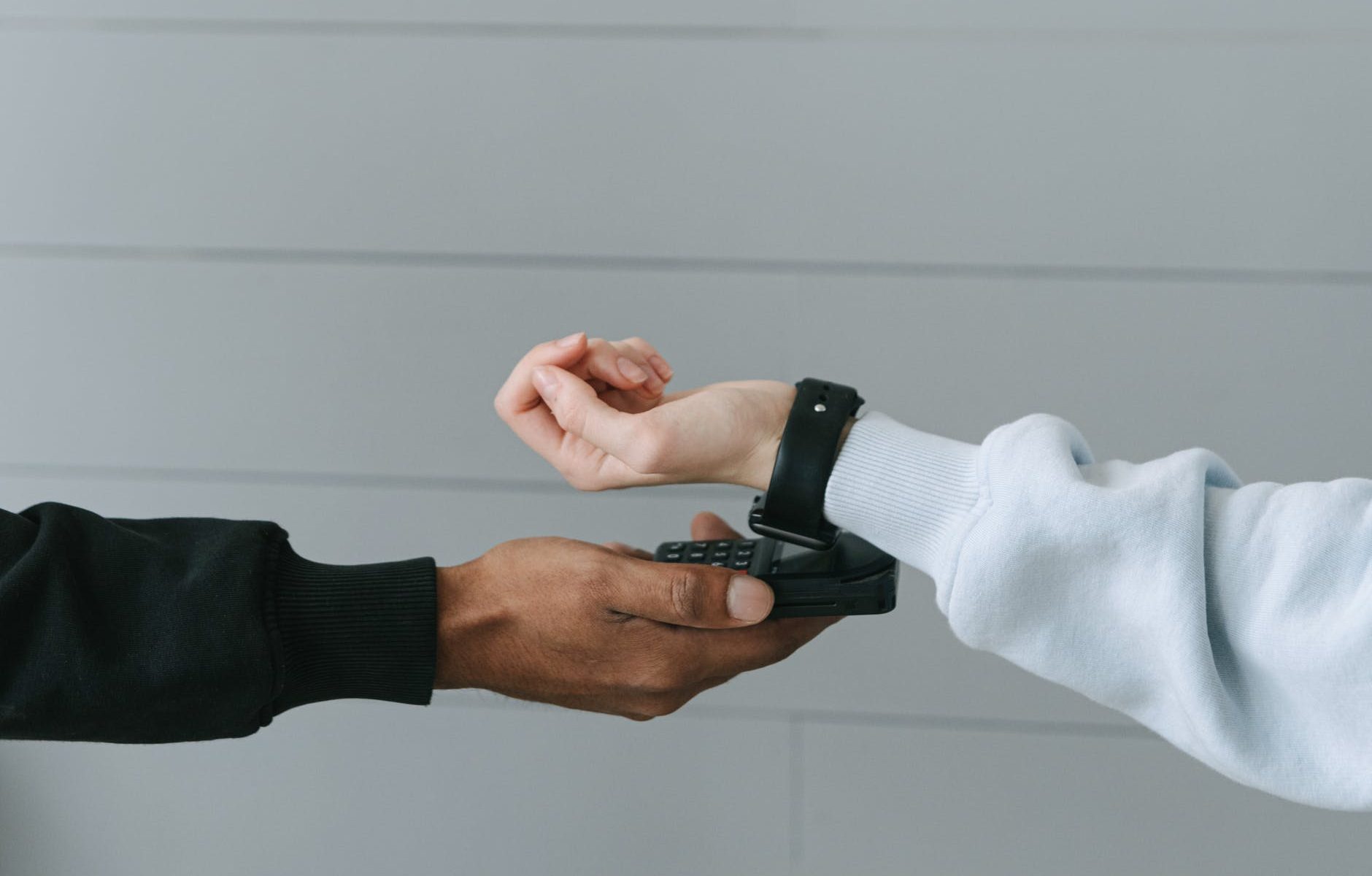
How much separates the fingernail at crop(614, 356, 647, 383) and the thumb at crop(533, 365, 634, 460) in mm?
31

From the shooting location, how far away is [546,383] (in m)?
0.75

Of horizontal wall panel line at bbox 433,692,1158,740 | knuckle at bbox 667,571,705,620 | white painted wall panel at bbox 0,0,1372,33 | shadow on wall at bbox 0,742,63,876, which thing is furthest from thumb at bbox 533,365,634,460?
shadow on wall at bbox 0,742,63,876

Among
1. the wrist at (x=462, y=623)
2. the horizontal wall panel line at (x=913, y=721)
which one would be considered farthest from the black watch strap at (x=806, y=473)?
the horizontal wall panel line at (x=913, y=721)

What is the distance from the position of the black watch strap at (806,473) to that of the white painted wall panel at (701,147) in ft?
1.29

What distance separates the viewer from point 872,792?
121 centimetres

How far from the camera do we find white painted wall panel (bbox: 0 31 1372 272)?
987mm

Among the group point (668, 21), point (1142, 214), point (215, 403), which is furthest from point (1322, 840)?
point (215, 403)

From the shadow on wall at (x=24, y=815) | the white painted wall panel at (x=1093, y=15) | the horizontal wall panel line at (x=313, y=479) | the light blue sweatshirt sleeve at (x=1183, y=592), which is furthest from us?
the shadow on wall at (x=24, y=815)

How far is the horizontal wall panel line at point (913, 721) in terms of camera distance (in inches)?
45.4

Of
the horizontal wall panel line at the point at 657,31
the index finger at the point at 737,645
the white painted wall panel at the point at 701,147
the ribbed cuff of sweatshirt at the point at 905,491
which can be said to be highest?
the horizontal wall panel line at the point at 657,31

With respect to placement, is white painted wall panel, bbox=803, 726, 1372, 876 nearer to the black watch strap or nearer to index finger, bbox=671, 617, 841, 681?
index finger, bbox=671, 617, 841, 681

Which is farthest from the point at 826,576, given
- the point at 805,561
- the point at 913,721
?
the point at 913,721

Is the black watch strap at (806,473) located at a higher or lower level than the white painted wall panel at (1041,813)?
higher

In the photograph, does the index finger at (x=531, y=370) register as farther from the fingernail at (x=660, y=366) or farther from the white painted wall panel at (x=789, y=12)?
the white painted wall panel at (x=789, y=12)
